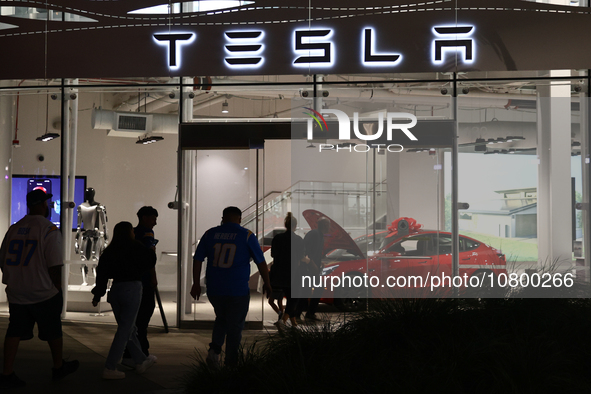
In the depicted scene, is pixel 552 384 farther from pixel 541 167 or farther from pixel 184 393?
pixel 541 167

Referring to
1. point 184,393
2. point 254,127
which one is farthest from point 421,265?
point 184,393

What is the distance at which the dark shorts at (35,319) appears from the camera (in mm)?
5477

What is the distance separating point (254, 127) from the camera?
918cm

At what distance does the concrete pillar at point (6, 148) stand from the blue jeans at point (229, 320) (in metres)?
5.89

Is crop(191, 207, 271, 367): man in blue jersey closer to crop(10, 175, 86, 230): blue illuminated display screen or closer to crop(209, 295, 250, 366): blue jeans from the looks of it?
crop(209, 295, 250, 366): blue jeans

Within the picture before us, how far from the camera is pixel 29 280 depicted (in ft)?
17.9

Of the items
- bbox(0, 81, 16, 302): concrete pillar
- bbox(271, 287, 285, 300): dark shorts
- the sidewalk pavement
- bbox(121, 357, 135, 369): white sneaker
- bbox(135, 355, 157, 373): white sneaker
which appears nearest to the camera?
the sidewalk pavement

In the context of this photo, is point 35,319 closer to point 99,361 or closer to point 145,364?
point 145,364

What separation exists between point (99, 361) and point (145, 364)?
790 mm

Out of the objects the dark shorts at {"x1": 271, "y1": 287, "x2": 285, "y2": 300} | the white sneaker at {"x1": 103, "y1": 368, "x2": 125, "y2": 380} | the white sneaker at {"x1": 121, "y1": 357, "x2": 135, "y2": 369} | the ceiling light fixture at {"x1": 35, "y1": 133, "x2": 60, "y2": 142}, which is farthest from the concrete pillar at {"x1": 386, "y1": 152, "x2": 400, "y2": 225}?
the ceiling light fixture at {"x1": 35, "y1": 133, "x2": 60, "y2": 142}

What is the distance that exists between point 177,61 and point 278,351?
5.86 meters

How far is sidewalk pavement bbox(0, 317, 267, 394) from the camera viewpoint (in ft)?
18.3

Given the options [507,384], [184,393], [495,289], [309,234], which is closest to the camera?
[507,384]

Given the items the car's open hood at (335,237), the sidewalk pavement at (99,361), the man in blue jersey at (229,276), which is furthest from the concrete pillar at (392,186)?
the man in blue jersey at (229,276)
